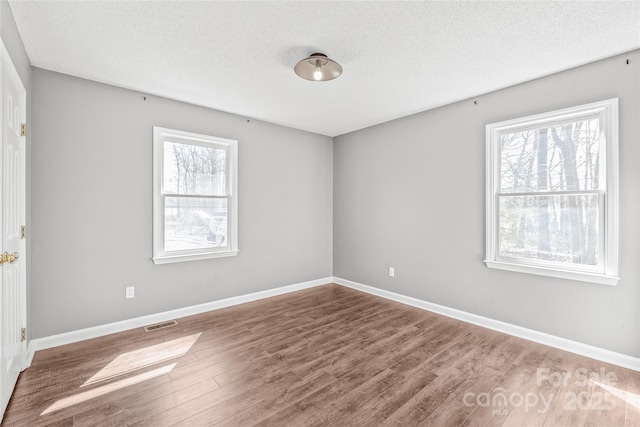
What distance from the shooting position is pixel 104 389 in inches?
84.4

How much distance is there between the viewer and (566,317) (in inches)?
110

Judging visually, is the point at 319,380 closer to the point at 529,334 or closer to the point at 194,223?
the point at 529,334

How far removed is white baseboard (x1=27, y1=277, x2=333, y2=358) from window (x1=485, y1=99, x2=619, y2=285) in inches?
121

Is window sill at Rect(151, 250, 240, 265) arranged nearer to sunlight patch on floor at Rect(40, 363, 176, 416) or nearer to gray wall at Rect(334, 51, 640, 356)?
sunlight patch on floor at Rect(40, 363, 176, 416)

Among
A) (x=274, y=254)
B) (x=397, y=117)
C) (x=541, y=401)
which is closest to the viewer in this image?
(x=541, y=401)

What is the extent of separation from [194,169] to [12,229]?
→ 1.88 metres

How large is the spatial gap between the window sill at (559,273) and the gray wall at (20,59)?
14.7 ft

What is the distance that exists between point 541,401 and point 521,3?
8.81ft

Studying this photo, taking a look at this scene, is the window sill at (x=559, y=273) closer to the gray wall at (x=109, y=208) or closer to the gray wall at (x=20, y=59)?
the gray wall at (x=109, y=208)

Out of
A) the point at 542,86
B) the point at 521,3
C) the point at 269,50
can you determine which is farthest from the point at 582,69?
the point at 269,50

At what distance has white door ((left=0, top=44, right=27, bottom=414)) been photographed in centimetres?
186

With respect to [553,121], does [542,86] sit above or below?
above

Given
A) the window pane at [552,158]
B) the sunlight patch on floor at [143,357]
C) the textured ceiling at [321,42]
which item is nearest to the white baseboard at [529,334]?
the window pane at [552,158]

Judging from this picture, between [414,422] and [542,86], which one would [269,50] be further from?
[414,422]
